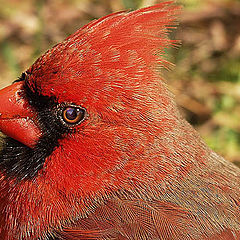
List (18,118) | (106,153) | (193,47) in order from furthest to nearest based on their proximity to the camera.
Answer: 1. (193,47)
2. (18,118)
3. (106,153)

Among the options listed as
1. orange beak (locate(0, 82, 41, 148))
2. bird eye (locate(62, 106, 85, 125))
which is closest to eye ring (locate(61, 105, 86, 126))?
bird eye (locate(62, 106, 85, 125))

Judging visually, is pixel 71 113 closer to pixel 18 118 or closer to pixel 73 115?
pixel 73 115

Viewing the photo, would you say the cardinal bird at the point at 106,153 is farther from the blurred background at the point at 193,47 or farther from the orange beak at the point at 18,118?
the blurred background at the point at 193,47

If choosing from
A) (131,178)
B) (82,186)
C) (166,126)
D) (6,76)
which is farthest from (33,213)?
(6,76)

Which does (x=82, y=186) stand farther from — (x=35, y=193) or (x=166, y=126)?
(x=166, y=126)

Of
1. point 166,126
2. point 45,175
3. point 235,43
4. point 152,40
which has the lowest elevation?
point 45,175

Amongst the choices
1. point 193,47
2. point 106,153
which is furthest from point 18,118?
point 193,47

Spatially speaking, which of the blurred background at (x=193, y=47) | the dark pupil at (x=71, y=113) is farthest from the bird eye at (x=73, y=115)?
the blurred background at (x=193, y=47)

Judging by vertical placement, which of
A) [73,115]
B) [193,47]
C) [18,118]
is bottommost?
[18,118]
